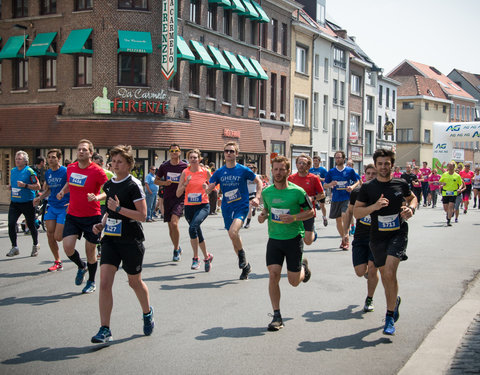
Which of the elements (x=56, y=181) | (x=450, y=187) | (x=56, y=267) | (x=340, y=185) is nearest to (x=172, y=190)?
(x=56, y=181)

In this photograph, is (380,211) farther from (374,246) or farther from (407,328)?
(407,328)

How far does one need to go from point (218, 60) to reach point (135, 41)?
5.34 m

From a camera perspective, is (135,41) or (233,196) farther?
(135,41)

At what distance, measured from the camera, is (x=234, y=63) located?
31.9 metres

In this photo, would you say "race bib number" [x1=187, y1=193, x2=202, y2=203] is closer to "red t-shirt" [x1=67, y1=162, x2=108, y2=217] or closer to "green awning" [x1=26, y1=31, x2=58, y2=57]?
"red t-shirt" [x1=67, y1=162, x2=108, y2=217]

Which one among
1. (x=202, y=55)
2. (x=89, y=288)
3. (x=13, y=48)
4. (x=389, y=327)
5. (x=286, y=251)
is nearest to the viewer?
(x=389, y=327)

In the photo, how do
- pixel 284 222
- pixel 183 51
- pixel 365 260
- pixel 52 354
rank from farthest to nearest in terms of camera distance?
pixel 183 51 → pixel 365 260 → pixel 284 222 → pixel 52 354

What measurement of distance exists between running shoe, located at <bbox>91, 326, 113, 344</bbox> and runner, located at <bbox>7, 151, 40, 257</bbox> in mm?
6150

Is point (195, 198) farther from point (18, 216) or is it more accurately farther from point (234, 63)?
point (234, 63)

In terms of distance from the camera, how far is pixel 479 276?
966cm

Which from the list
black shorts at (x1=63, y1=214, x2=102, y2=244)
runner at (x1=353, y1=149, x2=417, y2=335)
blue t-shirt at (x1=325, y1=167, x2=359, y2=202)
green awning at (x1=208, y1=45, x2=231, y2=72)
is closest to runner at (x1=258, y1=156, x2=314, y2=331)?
runner at (x1=353, y1=149, x2=417, y2=335)

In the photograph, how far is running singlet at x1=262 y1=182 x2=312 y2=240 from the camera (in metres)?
6.38

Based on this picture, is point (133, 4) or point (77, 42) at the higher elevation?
point (133, 4)

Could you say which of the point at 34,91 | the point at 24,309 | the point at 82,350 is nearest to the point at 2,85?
the point at 34,91
